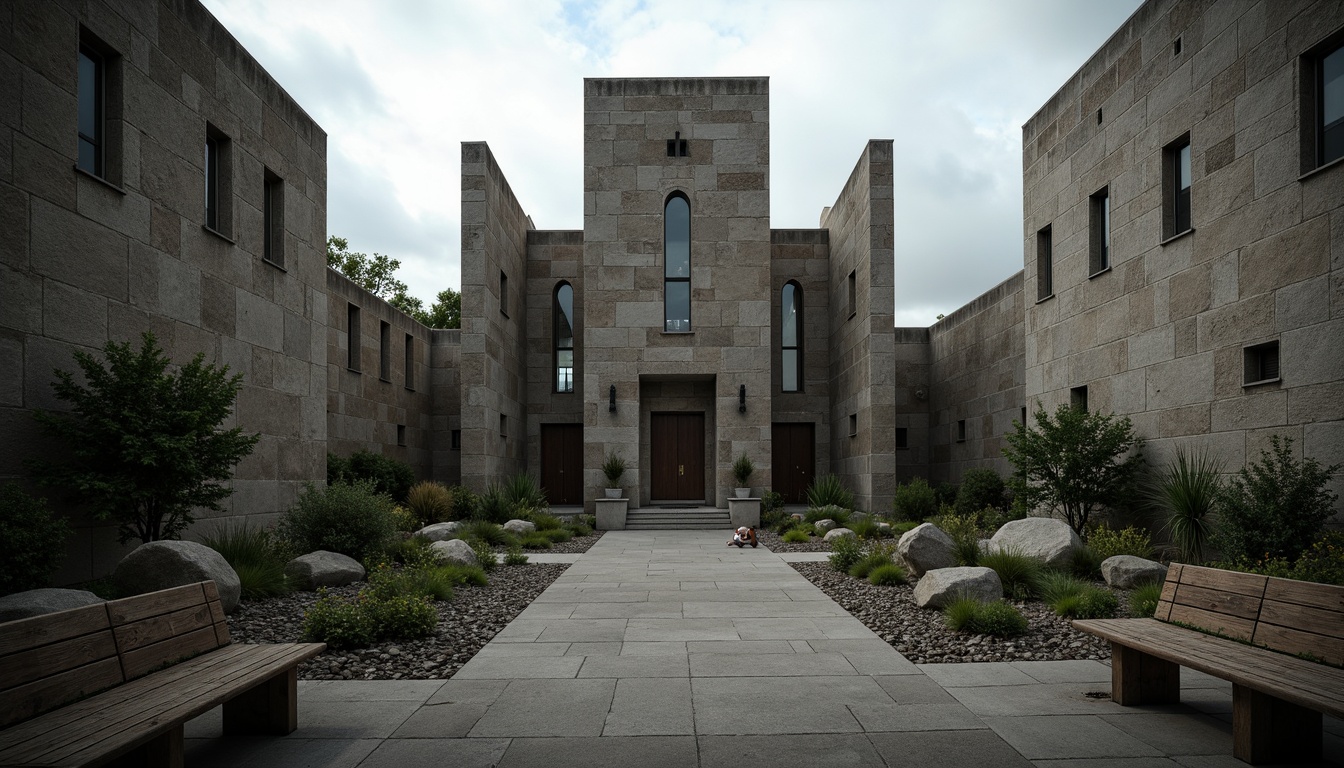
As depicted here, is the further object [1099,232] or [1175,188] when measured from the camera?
[1099,232]

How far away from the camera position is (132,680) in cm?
411

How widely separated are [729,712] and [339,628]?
3.49 meters

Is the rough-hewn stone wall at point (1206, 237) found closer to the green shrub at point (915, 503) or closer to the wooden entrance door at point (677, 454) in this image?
the green shrub at point (915, 503)

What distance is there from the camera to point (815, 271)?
24.3 metres

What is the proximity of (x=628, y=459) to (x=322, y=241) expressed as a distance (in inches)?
358

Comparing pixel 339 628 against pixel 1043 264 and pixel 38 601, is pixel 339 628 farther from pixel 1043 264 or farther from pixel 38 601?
pixel 1043 264

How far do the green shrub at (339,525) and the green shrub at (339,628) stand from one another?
397cm

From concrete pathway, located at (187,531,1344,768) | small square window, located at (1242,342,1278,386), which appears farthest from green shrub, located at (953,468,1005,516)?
concrete pathway, located at (187,531,1344,768)

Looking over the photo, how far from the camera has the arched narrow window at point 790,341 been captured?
2416cm

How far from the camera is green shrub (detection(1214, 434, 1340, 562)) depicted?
8.04 meters

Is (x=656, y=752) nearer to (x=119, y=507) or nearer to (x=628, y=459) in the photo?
(x=119, y=507)

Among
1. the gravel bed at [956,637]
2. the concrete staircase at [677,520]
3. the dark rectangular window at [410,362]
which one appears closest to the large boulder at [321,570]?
the gravel bed at [956,637]

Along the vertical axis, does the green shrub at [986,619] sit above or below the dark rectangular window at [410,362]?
below

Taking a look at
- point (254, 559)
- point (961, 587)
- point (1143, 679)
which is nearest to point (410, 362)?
point (254, 559)
